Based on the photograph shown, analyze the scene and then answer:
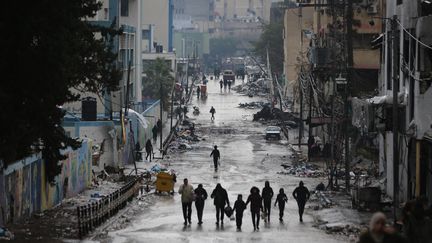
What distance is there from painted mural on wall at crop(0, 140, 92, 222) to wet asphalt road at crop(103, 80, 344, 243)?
2.90 meters

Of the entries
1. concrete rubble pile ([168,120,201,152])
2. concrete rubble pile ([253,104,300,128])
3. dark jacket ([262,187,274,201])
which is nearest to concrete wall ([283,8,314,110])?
concrete rubble pile ([253,104,300,128])

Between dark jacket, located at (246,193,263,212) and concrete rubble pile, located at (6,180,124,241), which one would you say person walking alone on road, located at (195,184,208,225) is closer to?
dark jacket, located at (246,193,263,212)

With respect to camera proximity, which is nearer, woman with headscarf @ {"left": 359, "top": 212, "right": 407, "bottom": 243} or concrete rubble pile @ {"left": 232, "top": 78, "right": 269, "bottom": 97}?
woman with headscarf @ {"left": 359, "top": 212, "right": 407, "bottom": 243}

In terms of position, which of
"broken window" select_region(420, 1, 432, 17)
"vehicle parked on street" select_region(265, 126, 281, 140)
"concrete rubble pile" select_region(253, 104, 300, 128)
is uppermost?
"broken window" select_region(420, 1, 432, 17)

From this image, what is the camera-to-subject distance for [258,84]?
13462cm

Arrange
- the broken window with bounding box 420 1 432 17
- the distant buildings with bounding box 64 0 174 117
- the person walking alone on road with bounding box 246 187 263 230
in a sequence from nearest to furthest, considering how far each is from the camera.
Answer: the person walking alone on road with bounding box 246 187 263 230, the broken window with bounding box 420 1 432 17, the distant buildings with bounding box 64 0 174 117

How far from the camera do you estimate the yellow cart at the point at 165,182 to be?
40.4 meters

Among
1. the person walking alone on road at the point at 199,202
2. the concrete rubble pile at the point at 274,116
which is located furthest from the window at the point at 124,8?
the person walking alone on road at the point at 199,202

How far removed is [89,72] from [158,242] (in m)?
9.48

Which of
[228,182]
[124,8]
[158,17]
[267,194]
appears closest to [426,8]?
[267,194]

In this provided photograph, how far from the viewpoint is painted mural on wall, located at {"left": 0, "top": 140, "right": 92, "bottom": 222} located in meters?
29.5

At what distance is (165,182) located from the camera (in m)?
40.5

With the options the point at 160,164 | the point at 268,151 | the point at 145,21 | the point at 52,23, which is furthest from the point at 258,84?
the point at 52,23

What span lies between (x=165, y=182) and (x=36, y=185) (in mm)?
8363
